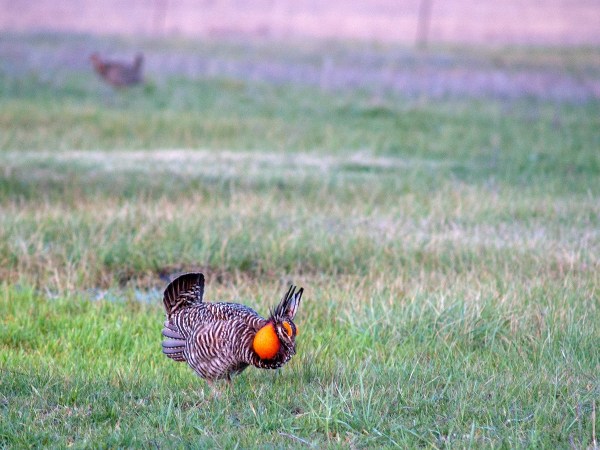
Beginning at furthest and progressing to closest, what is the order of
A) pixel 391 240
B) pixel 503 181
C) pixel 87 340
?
pixel 503 181 → pixel 391 240 → pixel 87 340

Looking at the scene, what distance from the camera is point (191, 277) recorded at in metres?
5.30

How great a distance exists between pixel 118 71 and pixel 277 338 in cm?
1623

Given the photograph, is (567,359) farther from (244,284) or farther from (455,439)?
(244,284)

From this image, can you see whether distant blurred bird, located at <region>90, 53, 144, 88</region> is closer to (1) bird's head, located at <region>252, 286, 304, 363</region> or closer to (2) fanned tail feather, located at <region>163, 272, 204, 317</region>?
(2) fanned tail feather, located at <region>163, 272, 204, 317</region>

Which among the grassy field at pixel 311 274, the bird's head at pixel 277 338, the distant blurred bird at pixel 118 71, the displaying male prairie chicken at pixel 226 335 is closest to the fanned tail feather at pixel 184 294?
the displaying male prairie chicken at pixel 226 335

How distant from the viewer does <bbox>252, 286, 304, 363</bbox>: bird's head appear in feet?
15.2

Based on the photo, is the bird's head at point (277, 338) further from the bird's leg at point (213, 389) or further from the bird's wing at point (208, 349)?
the bird's leg at point (213, 389)

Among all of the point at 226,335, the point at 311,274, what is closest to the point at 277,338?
the point at 226,335

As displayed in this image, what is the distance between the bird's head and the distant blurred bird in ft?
52.5

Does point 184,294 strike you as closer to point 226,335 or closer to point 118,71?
point 226,335

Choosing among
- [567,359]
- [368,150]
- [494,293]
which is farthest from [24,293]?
[368,150]

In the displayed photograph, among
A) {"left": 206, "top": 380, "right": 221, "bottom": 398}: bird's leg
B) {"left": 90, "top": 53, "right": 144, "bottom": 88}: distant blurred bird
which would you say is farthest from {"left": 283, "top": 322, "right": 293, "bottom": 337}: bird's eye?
{"left": 90, "top": 53, "right": 144, "bottom": 88}: distant blurred bird

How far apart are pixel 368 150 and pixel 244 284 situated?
299 inches

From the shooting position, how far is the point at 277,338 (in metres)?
4.64
